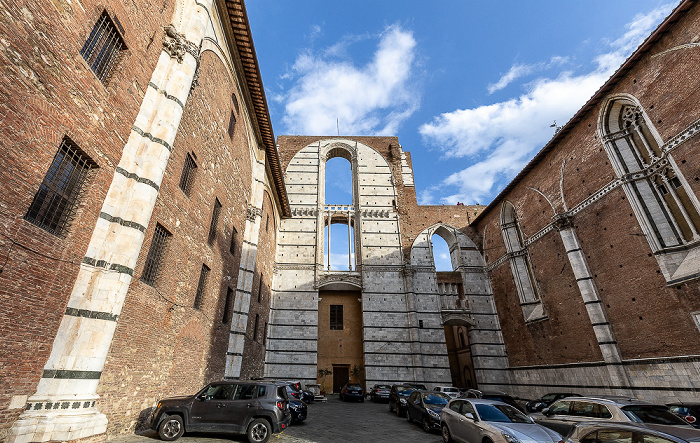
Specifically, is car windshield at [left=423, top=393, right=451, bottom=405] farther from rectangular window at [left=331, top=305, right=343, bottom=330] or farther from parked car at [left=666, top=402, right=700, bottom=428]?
rectangular window at [left=331, top=305, right=343, bottom=330]

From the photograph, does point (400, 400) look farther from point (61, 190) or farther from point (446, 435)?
point (61, 190)

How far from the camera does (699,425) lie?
316 inches

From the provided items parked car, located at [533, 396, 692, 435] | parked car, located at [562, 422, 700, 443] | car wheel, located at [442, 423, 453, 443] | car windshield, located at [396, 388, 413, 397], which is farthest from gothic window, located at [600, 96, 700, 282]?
car windshield, located at [396, 388, 413, 397]

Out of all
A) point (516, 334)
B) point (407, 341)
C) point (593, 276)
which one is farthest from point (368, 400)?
point (593, 276)

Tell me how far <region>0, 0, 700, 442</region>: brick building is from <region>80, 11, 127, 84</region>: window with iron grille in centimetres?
4

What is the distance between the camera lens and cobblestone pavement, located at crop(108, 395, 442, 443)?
7.57 m

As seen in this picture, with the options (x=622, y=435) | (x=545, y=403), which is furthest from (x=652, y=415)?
(x=545, y=403)

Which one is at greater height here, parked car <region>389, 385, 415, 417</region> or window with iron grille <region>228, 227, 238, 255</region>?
window with iron grille <region>228, 227, 238, 255</region>

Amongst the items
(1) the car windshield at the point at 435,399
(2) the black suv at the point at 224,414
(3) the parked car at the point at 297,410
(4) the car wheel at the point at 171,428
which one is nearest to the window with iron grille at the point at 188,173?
(2) the black suv at the point at 224,414

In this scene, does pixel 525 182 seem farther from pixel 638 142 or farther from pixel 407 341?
pixel 407 341

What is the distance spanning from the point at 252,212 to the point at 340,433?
455 inches

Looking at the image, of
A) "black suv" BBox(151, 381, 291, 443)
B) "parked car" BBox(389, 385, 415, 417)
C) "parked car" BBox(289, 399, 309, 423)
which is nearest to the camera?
"black suv" BBox(151, 381, 291, 443)

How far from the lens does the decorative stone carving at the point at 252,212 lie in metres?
16.9

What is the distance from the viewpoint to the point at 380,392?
1844 cm
